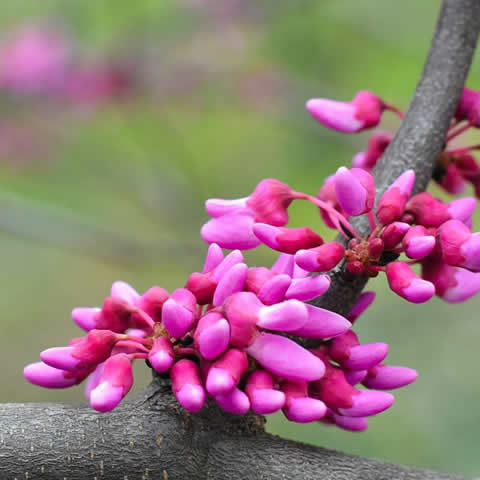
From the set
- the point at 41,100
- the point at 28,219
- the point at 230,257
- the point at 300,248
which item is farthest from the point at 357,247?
the point at 41,100

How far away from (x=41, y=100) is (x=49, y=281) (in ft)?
9.95

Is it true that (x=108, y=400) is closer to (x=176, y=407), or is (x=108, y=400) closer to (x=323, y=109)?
(x=176, y=407)

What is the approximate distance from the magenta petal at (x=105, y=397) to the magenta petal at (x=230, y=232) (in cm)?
34

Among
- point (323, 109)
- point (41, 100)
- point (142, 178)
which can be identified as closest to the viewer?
point (323, 109)

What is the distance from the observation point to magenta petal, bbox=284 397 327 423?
1235 mm

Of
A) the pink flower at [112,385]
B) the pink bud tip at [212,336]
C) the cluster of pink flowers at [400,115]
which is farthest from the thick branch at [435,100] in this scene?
the pink flower at [112,385]

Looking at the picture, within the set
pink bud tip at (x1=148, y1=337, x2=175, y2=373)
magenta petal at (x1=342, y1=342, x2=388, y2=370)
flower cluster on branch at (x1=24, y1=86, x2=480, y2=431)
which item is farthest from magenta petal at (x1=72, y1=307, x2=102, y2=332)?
magenta petal at (x1=342, y1=342, x2=388, y2=370)

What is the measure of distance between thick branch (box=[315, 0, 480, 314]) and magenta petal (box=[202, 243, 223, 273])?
275 mm

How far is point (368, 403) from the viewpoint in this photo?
4.35ft

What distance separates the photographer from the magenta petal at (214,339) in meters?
1.19

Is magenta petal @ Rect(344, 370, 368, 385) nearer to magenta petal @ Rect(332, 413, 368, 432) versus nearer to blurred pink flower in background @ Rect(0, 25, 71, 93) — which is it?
magenta petal @ Rect(332, 413, 368, 432)

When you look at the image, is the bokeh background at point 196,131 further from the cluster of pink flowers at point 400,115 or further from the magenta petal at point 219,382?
the magenta petal at point 219,382

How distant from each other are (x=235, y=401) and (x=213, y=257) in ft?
0.91

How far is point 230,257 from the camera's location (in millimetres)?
1303
